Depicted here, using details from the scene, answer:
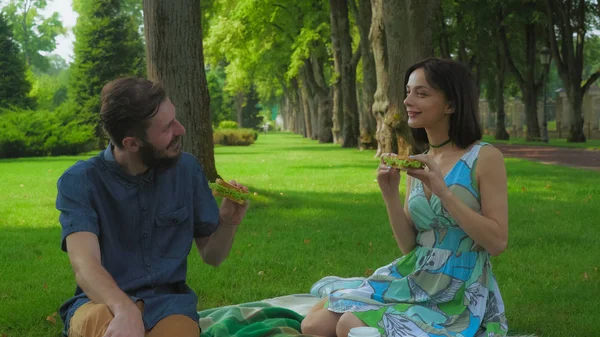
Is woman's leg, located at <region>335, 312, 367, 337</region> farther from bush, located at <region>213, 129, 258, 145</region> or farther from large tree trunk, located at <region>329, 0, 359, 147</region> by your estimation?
bush, located at <region>213, 129, 258, 145</region>

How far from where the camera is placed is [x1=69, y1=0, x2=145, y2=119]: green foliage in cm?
4088

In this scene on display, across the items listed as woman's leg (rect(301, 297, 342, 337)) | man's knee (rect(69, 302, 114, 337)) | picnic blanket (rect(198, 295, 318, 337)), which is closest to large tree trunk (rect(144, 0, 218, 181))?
picnic blanket (rect(198, 295, 318, 337))

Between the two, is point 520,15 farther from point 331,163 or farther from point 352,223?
point 352,223

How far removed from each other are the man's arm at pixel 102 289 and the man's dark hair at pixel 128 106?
0.56 metres

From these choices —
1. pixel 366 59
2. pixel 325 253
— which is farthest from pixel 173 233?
pixel 366 59

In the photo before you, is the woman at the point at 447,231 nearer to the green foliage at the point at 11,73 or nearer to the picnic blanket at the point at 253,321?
the picnic blanket at the point at 253,321

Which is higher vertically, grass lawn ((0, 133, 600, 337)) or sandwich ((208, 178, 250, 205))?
sandwich ((208, 178, 250, 205))

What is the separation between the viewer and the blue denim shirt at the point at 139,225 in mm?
3543

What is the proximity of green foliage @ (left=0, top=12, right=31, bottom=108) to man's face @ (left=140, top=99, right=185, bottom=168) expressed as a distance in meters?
41.9

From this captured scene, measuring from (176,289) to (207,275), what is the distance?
135 inches

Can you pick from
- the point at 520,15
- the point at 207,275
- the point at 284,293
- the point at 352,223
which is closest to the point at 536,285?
the point at 284,293

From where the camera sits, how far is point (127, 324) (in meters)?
3.17

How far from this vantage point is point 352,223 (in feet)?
34.3

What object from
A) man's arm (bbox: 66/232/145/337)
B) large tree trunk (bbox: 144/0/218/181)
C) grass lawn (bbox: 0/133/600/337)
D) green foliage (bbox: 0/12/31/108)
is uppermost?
green foliage (bbox: 0/12/31/108)
